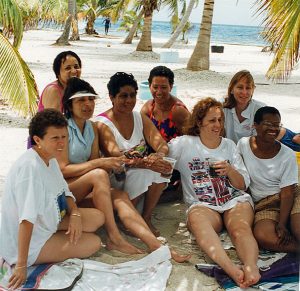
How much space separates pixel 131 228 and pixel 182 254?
1.48 ft

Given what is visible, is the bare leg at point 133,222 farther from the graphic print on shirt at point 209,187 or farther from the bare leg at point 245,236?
the graphic print on shirt at point 209,187

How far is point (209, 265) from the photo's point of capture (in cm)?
349

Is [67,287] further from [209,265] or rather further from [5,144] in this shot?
[5,144]

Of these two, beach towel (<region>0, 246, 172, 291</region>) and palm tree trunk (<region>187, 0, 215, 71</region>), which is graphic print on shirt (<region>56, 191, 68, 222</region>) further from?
palm tree trunk (<region>187, 0, 215, 71</region>)

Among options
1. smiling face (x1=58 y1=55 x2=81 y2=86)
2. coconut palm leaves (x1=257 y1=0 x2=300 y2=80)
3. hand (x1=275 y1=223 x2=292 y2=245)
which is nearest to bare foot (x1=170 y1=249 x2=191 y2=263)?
hand (x1=275 y1=223 x2=292 y2=245)

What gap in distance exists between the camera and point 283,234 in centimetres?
362

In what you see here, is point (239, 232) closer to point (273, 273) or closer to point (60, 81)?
point (273, 273)

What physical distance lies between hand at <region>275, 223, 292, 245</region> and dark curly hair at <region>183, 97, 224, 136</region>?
1.04 metres

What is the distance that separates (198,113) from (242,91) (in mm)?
823

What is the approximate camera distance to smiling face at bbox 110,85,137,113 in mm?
4102

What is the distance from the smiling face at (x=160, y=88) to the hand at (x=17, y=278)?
7.27 feet

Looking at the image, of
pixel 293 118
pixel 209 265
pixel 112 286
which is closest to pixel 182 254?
pixel 209 265

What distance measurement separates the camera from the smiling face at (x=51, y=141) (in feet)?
10.4

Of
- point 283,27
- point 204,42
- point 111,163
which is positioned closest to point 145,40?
point 204,42
